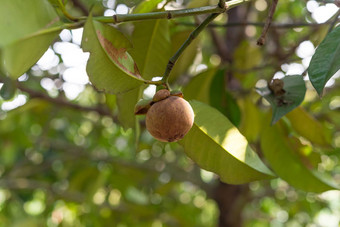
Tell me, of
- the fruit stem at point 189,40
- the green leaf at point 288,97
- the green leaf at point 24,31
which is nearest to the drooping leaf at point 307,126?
the green leaf at point 288,97

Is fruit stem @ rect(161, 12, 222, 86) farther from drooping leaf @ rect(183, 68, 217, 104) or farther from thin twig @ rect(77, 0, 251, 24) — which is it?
drooping leaf @ rect(183, 68, 217, 104)

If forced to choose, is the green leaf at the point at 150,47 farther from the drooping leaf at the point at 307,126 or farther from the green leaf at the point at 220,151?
the drooping leaf at the point at 307,126

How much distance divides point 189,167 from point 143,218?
2.55 ft

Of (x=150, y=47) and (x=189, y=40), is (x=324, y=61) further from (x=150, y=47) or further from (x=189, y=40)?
(x=150, y=47)

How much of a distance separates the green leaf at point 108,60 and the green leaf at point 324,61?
0.90 feet

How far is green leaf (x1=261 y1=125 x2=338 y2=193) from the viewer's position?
3.06 ft

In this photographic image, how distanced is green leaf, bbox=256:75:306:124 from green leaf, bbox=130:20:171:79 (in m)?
0.24

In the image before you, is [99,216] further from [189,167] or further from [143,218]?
[189,167]

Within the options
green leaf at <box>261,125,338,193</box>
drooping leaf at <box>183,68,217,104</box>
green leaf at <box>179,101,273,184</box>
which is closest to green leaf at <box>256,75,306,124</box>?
green leaf at <box>179,101,273,184</box>

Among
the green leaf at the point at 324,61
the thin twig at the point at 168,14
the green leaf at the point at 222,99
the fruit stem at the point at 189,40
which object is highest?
the thin twig at the point at 168,14

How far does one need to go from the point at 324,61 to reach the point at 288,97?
16 centimetres

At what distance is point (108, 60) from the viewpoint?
2.04ft

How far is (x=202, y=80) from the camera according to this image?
1.25 meters

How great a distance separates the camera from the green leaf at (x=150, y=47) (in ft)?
2.96
